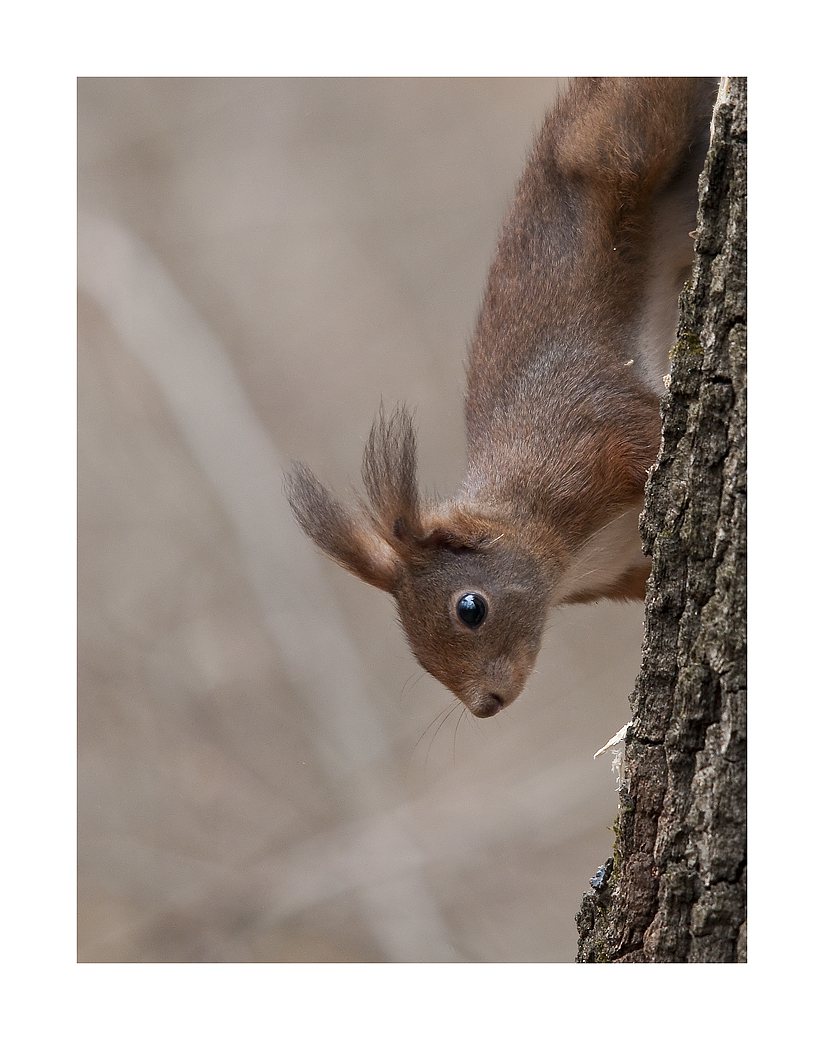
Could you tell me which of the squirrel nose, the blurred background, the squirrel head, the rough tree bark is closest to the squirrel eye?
the squirrel head

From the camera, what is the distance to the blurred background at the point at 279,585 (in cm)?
353

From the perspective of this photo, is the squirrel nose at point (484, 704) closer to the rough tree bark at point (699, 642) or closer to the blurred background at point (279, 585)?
the rough tree bark at point (699, 642)

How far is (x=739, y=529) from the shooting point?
129 centimetres

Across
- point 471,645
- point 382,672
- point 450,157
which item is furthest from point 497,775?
point 450,157

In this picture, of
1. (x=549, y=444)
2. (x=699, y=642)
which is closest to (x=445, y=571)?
(x=549, y=444)

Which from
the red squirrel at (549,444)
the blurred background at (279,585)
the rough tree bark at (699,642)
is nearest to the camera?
the rough tree bark at (699,642)

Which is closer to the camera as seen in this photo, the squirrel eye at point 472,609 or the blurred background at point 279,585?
the squirrel eye at point 472,609

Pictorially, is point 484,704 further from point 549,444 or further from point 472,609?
point 549,444

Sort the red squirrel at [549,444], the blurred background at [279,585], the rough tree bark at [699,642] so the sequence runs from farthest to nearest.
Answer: the blurred background at [279,585] → the red squirrel at [549,444] → the rough tree bark at [699,642]

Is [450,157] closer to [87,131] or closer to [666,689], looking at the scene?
[87,131]

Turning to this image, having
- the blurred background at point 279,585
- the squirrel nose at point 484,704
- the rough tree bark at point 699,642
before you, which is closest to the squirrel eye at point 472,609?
the squirrel nose at point 484,704

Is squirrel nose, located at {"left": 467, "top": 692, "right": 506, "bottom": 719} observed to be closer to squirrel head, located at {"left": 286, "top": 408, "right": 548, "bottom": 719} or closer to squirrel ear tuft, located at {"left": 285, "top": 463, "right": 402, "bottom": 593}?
squirrel head, located at {"left": 286, "top": 408, "right": 548, "bottom": 719}

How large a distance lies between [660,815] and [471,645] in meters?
0.94

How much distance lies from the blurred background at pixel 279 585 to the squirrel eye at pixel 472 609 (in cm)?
111
